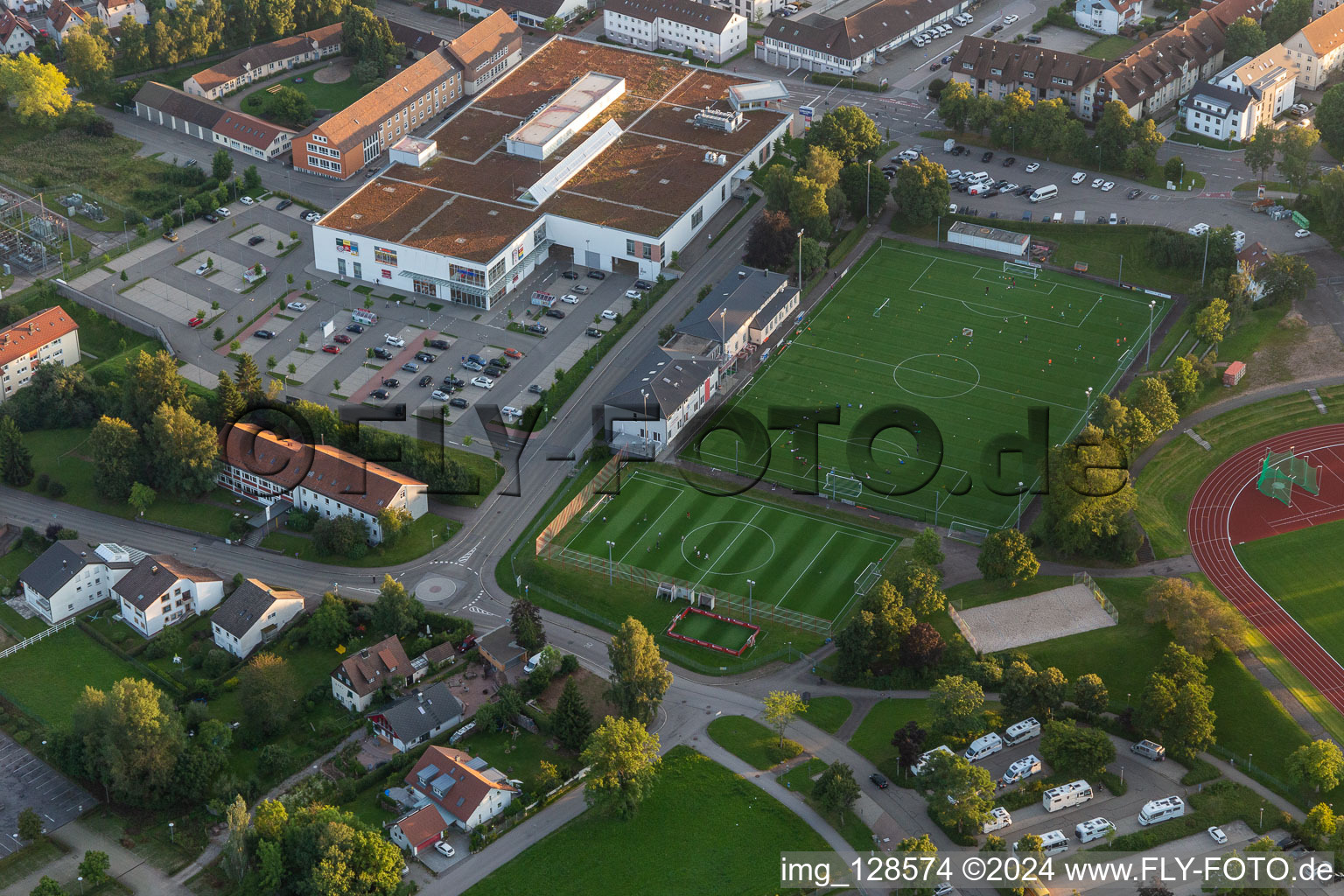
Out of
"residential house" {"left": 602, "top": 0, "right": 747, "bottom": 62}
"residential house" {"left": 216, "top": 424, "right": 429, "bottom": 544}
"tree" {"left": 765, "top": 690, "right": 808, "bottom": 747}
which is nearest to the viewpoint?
"tree" {"left": 765, "top": 690, "right": 808, "bottom": 747}

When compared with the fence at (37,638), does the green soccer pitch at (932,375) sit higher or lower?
higher

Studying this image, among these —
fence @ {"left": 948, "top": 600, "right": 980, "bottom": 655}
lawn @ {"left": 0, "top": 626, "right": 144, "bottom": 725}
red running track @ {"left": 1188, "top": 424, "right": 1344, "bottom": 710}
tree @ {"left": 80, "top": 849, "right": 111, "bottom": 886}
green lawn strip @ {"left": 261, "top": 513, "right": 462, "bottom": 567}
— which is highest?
red running track @ {"left": 1188, "top": 424, "right": 1344, "bottom": 710}

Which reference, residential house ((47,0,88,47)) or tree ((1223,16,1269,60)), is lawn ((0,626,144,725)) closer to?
residential house ((47,0,88,47))

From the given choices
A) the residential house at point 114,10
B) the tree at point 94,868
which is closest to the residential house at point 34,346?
the tree at point 94,868

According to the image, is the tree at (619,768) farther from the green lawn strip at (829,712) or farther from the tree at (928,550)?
the tree at (928,550)

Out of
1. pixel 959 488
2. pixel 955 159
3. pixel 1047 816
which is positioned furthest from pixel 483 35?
pixel 1047 816

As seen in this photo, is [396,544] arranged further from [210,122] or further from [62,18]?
[62,18]

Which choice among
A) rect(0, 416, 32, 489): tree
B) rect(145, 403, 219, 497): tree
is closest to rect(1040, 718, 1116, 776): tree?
rect(145, 403, 219, 497): tree
